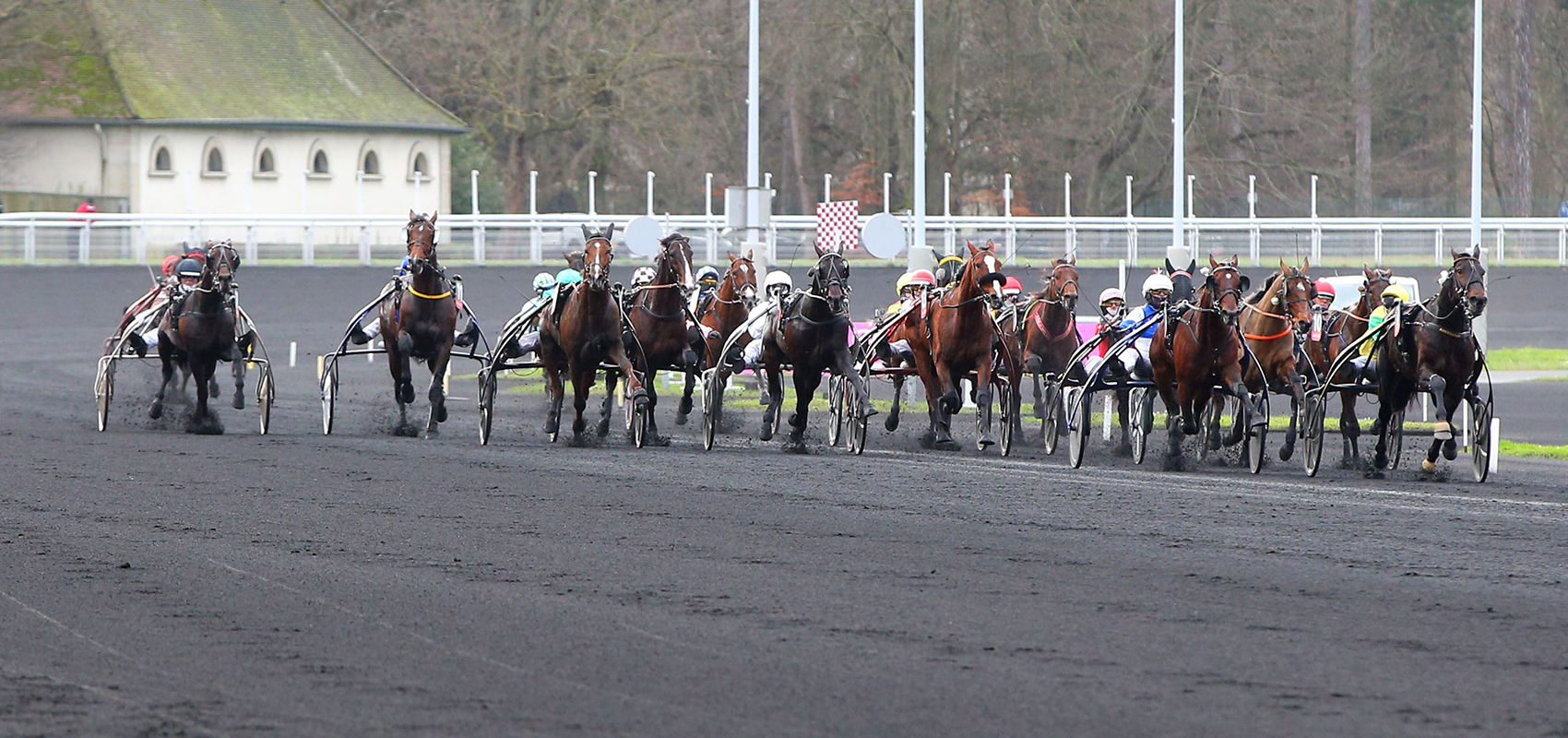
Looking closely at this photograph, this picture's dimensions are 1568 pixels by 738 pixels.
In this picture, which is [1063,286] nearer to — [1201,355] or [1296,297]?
[1296,297]

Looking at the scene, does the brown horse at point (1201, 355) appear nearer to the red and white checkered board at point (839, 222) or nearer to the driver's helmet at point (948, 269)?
the driver's helmet at point (948, 269)

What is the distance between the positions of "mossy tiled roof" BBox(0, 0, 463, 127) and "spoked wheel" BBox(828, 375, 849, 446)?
33.2 m

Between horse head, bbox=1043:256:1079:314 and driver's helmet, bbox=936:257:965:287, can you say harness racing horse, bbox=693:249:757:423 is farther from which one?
horse head, bbox=1043:256:1079:314

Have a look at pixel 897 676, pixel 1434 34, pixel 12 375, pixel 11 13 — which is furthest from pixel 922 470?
pixel 1434 34

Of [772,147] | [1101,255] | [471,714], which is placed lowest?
[471,714]

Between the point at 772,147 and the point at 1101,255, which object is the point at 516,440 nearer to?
the point at 1101,255

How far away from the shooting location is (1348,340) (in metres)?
17.1

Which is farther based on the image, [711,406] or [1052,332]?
[1052,332]

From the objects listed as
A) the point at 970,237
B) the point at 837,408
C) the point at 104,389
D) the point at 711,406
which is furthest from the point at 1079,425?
the point at 970,237

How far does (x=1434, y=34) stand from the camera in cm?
5072

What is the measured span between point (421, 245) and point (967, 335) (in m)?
4.42

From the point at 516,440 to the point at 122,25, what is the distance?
35815 millimetres

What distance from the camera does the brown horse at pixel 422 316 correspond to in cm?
1798

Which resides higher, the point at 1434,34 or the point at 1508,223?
the point at 1434,34
